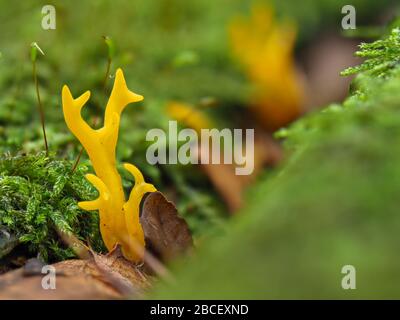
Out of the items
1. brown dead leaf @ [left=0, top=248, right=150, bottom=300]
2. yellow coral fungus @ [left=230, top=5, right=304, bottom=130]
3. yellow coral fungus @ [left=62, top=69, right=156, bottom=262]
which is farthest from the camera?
yellow coral fungus @ [left=230, top=5, right=304, bottom=130]

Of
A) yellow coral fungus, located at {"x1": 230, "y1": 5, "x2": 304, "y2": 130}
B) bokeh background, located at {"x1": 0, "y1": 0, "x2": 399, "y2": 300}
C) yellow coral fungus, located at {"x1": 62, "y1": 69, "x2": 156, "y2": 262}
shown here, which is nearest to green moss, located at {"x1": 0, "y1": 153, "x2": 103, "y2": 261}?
yellow coral fungus, located at {"x1": 62, "y1": 69, "x2": 156, "y2": 262}

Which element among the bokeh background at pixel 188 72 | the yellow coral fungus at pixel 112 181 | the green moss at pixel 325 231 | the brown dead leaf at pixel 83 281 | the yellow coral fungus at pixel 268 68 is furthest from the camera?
the yellow coral fungus at pixel 268 68

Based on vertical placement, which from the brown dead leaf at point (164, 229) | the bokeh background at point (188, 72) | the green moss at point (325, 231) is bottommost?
the green moss at point (325, 231)

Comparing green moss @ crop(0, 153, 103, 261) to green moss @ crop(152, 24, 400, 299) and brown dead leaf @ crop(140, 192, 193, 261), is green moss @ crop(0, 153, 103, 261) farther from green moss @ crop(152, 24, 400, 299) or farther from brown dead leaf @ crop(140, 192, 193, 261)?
green moss @ crop(152, 24, 400, 299)

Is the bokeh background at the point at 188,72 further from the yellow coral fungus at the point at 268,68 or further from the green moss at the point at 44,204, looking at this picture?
the green moss at the point at 44,204

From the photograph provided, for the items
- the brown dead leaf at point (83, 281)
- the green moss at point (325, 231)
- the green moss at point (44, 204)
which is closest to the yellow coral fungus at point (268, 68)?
the green moss at point (44, 204)

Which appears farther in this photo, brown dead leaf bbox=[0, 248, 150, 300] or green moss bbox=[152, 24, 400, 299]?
brown dead leaf bbox=[0, 248, 150, 300]
